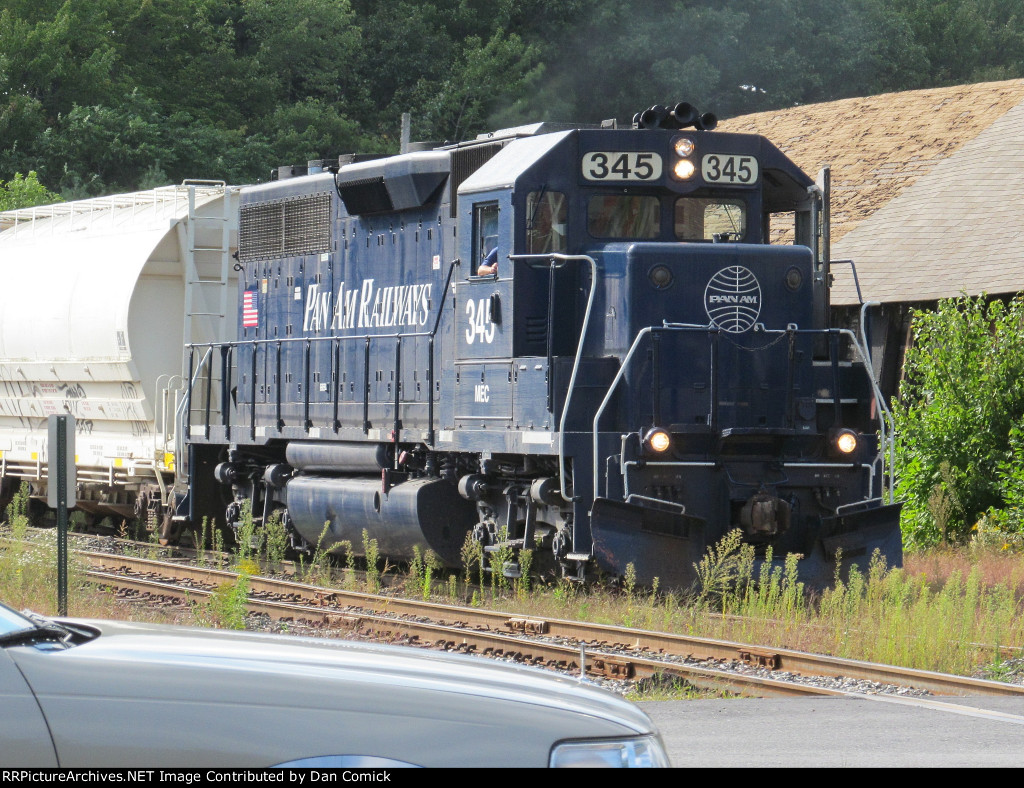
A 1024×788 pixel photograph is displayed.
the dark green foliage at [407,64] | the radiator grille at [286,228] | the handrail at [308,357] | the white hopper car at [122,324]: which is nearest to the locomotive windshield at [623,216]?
the handrail at [308,357]

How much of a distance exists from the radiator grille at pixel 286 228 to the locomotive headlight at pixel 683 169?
168 inches

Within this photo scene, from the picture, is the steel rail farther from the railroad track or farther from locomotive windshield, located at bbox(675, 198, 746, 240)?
locomotive windshield, located at bbox(675, 198, 746, 240)

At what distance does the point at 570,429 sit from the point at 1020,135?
1241 centimetres

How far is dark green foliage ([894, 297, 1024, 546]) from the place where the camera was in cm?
1482

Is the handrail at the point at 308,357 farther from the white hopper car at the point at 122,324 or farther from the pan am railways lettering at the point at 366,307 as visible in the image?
the white hopper car at the point at 122,324

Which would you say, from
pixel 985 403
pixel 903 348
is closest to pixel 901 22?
pixel 903 348

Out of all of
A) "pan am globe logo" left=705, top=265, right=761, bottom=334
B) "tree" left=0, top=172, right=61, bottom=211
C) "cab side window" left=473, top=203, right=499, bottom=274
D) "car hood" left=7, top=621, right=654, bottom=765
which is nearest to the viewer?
"car hood" left=7, top=621, right=654, bottom=765

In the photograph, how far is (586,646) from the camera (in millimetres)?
9422

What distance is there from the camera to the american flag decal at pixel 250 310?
15.4m

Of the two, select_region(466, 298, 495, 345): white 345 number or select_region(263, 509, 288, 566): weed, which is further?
select_region(263, 509, 288, 566): weed

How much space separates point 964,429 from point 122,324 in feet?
30.2

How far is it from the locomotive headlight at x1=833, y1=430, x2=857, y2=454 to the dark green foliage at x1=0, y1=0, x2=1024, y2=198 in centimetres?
2776

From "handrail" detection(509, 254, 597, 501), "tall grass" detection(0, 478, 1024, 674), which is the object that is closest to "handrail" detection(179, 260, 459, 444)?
"tall grass" detection(0, 478, 1024, 674)

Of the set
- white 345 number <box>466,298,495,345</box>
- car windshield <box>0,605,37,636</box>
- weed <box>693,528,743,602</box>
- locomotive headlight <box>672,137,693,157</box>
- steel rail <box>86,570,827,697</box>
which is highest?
locomotive headlight <box>672,137,693,157</box>
